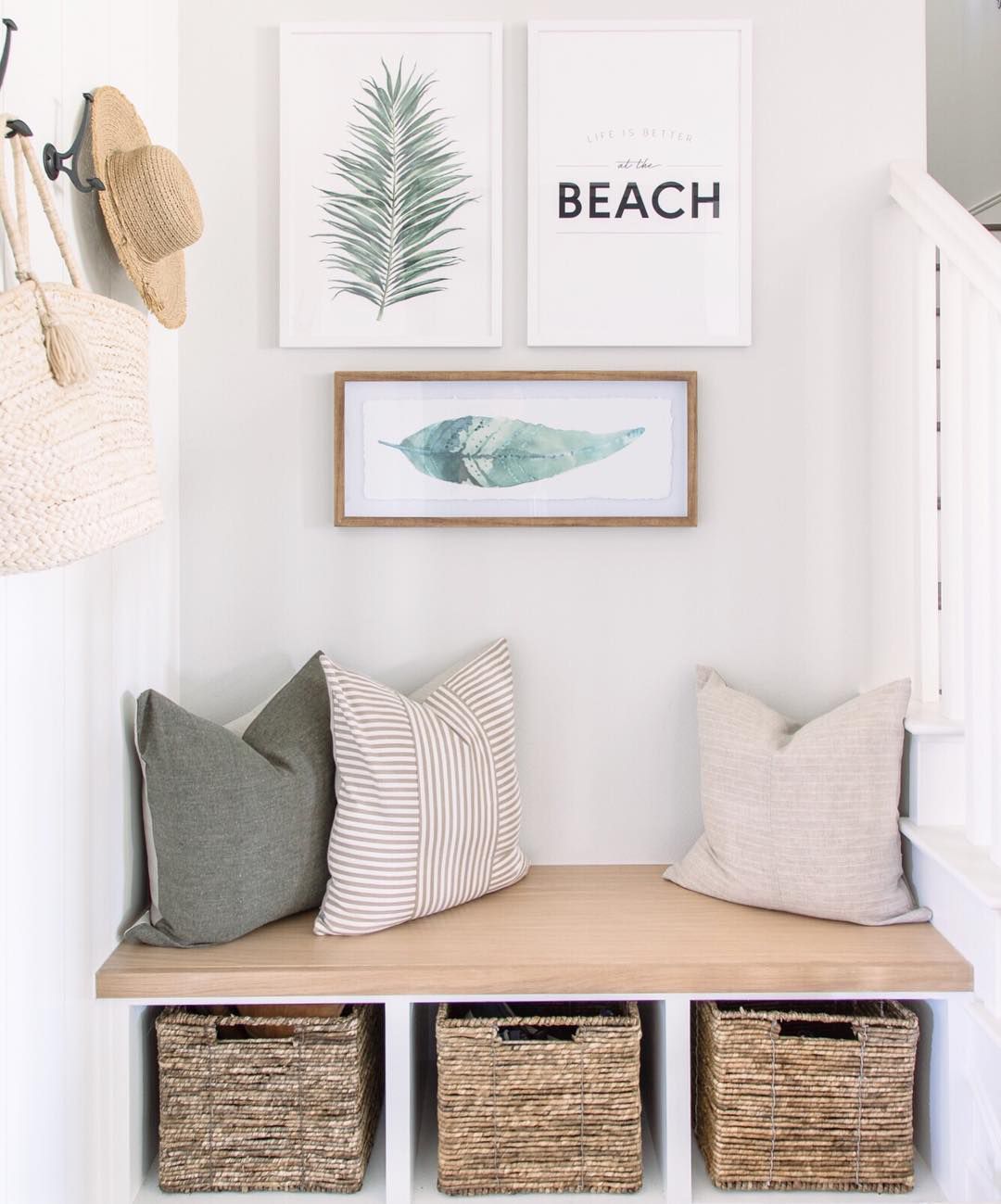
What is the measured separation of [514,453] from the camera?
6.36 ft

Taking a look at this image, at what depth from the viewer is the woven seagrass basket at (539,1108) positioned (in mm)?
1614

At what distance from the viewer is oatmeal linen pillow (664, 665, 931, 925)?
1.72m

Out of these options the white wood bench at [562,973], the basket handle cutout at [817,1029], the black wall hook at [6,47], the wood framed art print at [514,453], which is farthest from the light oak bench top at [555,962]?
the black wall hook at [6,47]

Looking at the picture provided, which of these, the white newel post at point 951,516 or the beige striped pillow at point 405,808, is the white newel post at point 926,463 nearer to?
the white newel post at point 951,516

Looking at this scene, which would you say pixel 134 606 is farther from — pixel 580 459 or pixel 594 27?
pixel 594 27

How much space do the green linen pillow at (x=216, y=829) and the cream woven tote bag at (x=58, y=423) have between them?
1.77 feet

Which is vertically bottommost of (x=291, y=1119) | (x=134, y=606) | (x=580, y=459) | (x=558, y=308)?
(x=291, y=1119)

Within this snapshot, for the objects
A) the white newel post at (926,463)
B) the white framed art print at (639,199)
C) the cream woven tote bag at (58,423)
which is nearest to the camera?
the cream woven tote bag at (58,423)

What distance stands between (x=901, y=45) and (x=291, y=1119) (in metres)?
2.16

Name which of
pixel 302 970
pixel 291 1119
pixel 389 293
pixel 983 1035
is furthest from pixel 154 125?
pixel 983 1035

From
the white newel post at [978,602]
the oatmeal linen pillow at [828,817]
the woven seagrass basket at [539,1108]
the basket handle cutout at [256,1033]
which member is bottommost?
the woven seagrass basket at [539,1108]

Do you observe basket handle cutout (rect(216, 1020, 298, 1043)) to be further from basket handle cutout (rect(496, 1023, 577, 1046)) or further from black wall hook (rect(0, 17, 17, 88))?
black wall hook (rect(0, 17, 17, 88))

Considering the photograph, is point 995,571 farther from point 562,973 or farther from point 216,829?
point 216,829

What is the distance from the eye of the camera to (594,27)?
6.26 ft
